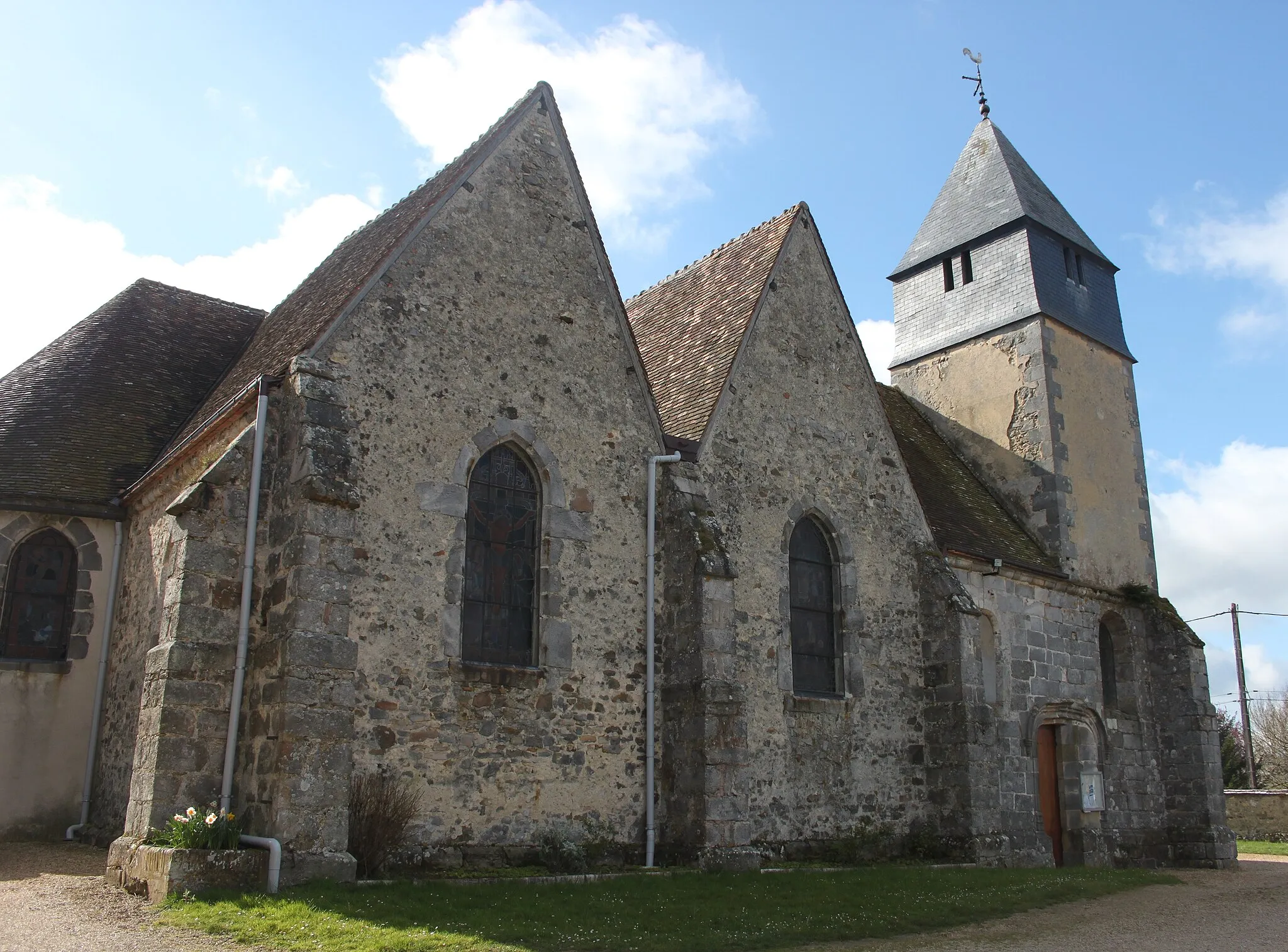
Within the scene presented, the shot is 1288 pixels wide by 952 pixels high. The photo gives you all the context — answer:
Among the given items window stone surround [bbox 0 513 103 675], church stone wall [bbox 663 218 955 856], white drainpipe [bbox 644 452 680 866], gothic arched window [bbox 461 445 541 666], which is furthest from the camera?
window stone surround [bbox 0 513 103 675]

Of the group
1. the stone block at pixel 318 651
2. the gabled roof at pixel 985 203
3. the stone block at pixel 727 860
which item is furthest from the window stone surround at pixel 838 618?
the gabled roof at pixel 985 203

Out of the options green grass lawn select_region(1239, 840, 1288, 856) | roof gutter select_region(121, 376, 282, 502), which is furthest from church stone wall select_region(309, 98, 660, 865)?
green grass lawn select_region(1239, 840, 1288, 856)

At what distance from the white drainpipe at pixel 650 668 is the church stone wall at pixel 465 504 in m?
0.11

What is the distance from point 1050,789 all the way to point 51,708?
1418cm

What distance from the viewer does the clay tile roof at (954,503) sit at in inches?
663

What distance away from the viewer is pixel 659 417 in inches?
513

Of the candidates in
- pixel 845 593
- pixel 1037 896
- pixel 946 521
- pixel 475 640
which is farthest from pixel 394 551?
pixel 946 521

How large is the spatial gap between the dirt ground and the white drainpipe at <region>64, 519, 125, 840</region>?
19.8 inches

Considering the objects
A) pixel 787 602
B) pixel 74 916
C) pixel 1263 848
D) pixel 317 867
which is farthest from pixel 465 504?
pixel 1263 848

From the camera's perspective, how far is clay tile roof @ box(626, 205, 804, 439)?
13.9m

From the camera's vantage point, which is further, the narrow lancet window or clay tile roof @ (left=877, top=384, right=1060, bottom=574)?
clay tile roof @ (left=877, top=384, right=1060, bottom=574)

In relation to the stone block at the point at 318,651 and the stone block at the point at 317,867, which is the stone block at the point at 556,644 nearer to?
the stone block at the point at 318,651

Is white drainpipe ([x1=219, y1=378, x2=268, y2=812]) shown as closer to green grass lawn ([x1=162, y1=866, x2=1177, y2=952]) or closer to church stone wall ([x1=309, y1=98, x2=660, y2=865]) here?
church stone wall ([x1=309, y1=98, x2=660, y2=865])

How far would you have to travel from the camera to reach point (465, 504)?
1106cm
